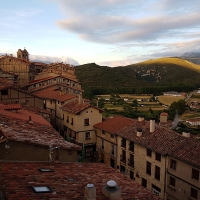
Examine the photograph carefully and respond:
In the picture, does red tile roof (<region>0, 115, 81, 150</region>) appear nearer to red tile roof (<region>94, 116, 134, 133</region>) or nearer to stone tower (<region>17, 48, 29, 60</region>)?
red tile roof (<region>94, 116, 134, 133</region>)

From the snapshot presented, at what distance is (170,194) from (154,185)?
90.9 inches

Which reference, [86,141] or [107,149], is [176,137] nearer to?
[107,149]

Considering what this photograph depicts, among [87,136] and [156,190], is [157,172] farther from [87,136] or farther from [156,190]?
[87,136]

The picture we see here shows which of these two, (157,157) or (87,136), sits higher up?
(157,157)

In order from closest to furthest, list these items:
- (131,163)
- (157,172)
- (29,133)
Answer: (29,133) < (157,172) < (131,163)

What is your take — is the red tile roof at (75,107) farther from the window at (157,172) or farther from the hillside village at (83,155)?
the window at (157,172)

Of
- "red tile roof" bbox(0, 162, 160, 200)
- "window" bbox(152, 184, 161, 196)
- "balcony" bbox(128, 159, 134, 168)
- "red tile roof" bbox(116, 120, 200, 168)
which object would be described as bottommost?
"window" bbox(152, 184, 161, 196)

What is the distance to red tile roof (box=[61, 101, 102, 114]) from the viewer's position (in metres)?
38.7

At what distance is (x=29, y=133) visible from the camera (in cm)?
1647

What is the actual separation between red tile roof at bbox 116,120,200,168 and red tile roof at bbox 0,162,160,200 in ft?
36.5

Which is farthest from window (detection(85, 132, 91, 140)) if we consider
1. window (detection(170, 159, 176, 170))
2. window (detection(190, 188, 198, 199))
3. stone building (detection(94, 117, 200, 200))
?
window (detection(190, 188, 198, 199))

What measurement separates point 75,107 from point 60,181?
94.6 ft

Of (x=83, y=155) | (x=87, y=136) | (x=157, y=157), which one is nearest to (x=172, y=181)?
(x=157, y=157)

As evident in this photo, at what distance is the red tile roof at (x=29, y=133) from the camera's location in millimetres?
14845
